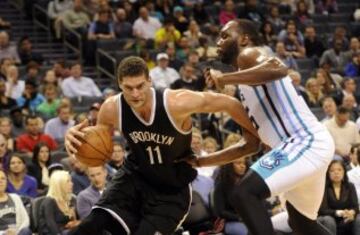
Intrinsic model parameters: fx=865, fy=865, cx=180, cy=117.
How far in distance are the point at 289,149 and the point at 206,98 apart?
685 millimetres

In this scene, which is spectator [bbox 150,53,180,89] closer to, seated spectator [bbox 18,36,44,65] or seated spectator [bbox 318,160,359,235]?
seated spectator [bbox 18,36,44,65]

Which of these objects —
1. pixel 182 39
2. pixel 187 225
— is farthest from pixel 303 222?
pixel 182 39

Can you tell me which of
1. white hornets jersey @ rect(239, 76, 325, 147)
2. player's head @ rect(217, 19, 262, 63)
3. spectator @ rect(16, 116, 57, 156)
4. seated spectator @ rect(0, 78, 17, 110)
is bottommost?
spectator @ rect(16, 116, 57, 156)

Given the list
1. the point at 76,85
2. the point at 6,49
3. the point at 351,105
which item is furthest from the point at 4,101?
the point at 351,105

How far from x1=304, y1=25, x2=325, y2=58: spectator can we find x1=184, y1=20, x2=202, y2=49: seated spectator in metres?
2.31

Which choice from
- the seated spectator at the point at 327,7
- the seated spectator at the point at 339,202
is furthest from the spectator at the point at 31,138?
the seated spectator at the point at 327,7

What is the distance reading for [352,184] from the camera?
9.84 m

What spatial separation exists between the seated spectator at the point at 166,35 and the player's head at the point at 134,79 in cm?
977

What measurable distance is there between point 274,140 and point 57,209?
375 cm

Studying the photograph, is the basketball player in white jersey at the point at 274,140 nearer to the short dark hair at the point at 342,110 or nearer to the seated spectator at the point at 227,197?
the seated spectator at the point at 227,197

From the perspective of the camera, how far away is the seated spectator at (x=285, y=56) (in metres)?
15.3

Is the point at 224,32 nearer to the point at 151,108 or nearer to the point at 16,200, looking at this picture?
the point at 151,108

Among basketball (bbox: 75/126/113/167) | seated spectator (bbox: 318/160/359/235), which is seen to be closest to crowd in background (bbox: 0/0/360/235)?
seated spectator (bbox: 318/160/359/235)

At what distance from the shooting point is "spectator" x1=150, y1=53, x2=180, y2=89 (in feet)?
46.1
